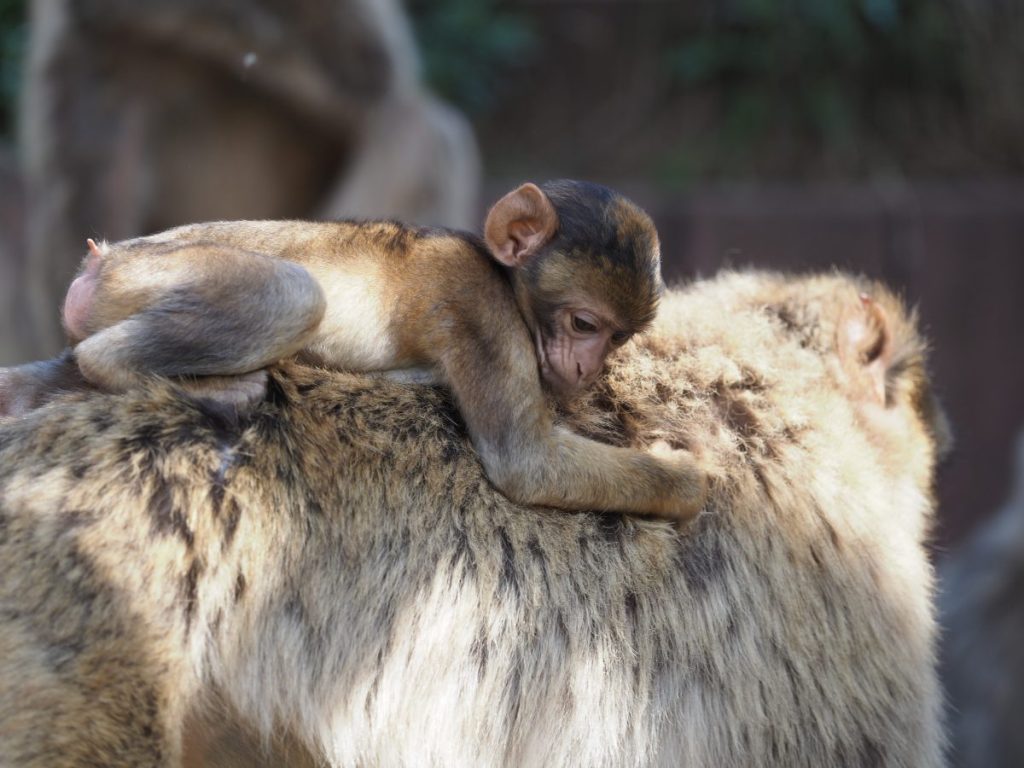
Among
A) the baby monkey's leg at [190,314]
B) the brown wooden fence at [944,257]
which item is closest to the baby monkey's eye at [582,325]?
the baby monkey's leg at [190,314]

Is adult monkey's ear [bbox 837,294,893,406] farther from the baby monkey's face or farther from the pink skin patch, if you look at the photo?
the pink skin patch

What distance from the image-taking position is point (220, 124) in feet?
28.6

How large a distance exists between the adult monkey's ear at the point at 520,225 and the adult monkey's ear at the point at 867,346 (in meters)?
0.98

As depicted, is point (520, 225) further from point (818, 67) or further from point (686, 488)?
point (818, 67)

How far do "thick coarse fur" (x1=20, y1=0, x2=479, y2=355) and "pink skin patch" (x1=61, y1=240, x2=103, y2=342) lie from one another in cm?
521

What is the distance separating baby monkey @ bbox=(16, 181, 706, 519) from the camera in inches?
108

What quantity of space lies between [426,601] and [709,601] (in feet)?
2.19

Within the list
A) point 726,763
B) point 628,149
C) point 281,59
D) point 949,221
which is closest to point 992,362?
point 949,221

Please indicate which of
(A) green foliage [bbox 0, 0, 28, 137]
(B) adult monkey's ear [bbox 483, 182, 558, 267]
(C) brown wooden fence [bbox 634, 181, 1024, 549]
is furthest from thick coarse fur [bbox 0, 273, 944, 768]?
(A) green foliage [bbox 0, 0, 28, 137]

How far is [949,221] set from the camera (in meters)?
8.68

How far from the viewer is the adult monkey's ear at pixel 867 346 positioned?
11.7 ft

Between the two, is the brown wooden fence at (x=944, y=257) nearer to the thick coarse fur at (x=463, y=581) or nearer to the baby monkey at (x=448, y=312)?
the thick coarse fur at (x=463, y=581)

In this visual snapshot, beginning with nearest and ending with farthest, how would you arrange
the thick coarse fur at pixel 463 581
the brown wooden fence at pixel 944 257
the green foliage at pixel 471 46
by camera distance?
the thick coarse fur at pixel 463 581 → the brown wooden fence at pixel 944 257 → the green foliage at pixel 471 46

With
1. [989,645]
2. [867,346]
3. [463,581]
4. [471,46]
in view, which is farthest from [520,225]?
[471,46]
